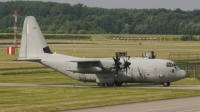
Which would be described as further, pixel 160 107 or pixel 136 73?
pixel 136 73

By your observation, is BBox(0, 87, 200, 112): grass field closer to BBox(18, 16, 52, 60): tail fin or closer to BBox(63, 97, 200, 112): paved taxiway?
BBox(63, 97, 200, 112): paved taxiway

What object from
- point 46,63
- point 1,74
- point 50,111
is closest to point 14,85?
point 46,63

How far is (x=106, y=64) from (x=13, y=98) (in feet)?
43.7

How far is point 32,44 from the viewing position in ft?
200

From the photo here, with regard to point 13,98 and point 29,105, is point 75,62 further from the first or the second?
point 29,105

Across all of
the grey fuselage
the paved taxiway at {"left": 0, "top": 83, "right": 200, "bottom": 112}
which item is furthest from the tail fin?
the paved taxiway at {"left": 0, "top": 83, "right": 200, "bottom": 112}

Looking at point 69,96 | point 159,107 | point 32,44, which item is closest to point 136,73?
point 69,96

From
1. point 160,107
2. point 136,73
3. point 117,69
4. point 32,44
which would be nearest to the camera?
point 160,107

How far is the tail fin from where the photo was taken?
60594 mm

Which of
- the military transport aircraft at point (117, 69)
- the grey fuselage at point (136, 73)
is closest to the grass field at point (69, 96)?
the military transport aircraft at point (117, 69)

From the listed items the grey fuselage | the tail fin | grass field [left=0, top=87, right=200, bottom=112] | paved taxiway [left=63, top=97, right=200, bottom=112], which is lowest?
paved taxiway [left=63, top=97, right=200, bottom=112]

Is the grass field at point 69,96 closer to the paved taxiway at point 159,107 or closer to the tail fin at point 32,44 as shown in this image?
the paved taxiway at point 159,107

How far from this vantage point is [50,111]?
39.1m

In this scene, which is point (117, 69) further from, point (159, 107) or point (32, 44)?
point (159, 107)
